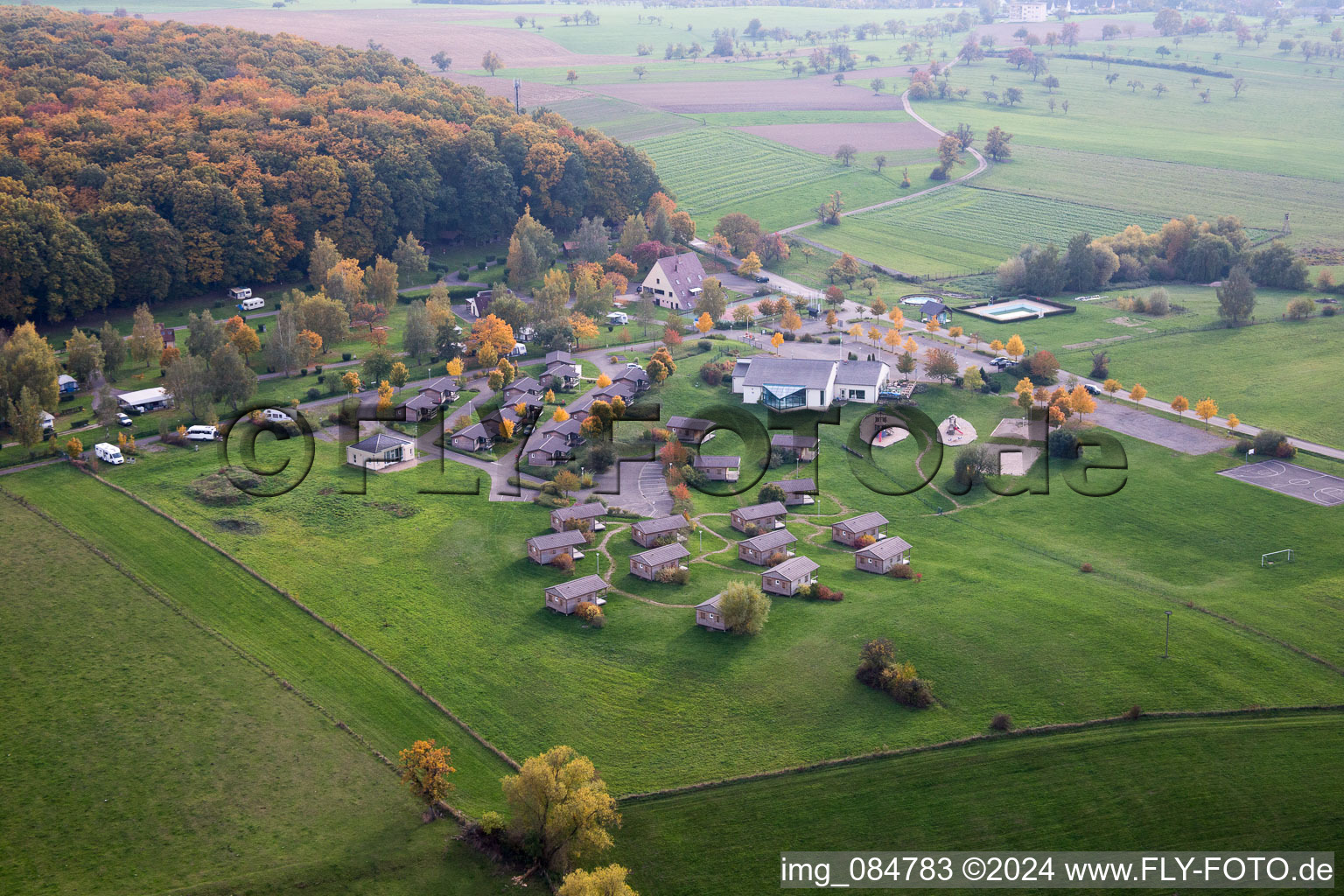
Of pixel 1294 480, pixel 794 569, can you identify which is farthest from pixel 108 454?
pixel 1294 480

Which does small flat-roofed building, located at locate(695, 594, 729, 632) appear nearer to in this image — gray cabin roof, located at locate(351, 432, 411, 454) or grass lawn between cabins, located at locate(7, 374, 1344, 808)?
grass lawn between cabins, located at locate(7, 374, 1344, 808)

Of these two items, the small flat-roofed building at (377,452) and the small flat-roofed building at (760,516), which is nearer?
the small flat-roofed building at (760,516)

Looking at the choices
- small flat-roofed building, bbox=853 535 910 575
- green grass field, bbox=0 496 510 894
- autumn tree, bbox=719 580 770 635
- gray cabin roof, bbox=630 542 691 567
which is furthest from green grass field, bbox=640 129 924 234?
green grass field, bbox=0 496 510 894

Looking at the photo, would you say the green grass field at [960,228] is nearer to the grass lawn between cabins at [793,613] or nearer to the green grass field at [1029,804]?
the grass lawn between cabins at [793,613]

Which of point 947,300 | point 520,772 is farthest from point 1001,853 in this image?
point 947,300

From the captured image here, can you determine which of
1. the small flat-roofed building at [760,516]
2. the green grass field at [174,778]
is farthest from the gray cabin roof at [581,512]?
the green grass field at [174,778]

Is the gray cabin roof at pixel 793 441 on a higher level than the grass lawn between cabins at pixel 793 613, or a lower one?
higher

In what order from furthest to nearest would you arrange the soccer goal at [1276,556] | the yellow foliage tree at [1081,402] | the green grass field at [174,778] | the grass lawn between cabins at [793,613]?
the yellow foliage tree at [1081,402], the soccer goal at [1276,556], the grass lawn between cabins at [793,613], the green grass field at [174,778]
